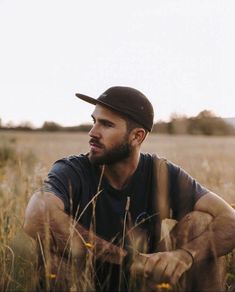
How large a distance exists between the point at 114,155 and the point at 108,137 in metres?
0.12

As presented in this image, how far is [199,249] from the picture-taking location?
3.28 meters

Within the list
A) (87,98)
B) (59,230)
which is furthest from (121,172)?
(59,230)

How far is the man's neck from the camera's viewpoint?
141 inches

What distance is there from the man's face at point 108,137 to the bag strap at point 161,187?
0.71 feet

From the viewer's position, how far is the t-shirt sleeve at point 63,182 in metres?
3.21

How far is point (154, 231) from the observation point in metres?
3.66

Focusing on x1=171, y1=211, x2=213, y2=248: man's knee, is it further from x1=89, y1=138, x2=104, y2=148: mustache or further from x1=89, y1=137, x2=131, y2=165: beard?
x1=89, y1=138, x2=104, y2=148: mustache

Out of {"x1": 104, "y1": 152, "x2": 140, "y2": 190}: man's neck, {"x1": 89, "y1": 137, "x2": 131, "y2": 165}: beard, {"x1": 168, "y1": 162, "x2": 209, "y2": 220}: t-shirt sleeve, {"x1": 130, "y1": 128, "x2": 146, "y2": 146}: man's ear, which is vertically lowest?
{"x1": 168, "y1": 162, "x2": 209, "y2": 220}: t-shirt sleeve

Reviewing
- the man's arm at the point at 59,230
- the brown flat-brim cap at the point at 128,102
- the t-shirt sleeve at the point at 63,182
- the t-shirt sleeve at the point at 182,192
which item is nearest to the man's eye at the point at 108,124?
the brown flat-brim cap at the point at 128,102

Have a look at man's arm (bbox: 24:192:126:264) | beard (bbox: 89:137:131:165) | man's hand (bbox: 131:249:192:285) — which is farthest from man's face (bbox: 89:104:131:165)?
man's hand (bbox: 131:249:192:285)

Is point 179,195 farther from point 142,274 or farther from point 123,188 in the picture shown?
point 142,274

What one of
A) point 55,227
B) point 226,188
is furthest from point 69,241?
point 226,188

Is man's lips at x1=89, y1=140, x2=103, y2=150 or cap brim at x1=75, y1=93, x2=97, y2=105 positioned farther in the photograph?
cap brim at x1=75, y1=93, x2=97, y2=105

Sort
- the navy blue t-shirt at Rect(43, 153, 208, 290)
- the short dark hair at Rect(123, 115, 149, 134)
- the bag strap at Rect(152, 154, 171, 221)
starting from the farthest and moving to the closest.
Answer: the short dark hair at Rect(123, 115, 149, 134) < the bag strap at Rect(152, 154, 171, 221) < the navy blue t-shirt at Rect(43, 153, 208, 290)
